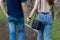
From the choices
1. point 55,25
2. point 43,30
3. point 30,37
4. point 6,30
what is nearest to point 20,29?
point 43,30

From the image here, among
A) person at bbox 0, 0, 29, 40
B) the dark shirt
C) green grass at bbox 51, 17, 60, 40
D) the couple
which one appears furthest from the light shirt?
green grass at bbox 51, 17, 60, 40

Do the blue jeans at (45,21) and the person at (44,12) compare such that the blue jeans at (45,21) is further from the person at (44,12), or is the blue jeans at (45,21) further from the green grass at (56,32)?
the green grass at (56,32)

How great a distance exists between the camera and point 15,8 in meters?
6.38

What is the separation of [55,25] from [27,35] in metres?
2.46

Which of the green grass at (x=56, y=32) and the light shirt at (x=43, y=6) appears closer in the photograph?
the light shirt at (x=43, y=6)

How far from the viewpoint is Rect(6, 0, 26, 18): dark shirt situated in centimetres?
632

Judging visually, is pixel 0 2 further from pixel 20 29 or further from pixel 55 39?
pixel 55 39

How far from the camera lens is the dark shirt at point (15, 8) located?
6324 mm

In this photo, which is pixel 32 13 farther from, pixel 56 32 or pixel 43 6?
pixel 56 32

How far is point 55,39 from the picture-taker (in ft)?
29.6

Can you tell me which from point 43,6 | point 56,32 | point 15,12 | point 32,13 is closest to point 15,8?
point 15,12

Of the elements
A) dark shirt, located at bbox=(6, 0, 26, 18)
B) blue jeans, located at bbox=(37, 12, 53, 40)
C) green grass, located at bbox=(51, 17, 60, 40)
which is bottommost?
green grass, located at bbox=(51, 17, 60, 40)

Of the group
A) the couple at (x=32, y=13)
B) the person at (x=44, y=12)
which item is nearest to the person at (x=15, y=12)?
the couple at (x=32, y=13)

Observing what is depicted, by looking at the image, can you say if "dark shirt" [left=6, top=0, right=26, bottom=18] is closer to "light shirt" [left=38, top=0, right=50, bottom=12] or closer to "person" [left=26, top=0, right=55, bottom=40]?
"person" [left=26, top=0, right=55, bottom=40]
